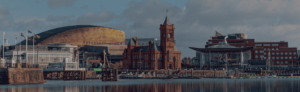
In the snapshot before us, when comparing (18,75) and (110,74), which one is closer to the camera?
(18,75)

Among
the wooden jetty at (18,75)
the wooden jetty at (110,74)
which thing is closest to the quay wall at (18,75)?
the wooden jetty at (18,75)

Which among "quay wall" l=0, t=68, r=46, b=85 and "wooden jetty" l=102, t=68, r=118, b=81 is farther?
"wooden jetty" l=102, t=68, r=118, b=81

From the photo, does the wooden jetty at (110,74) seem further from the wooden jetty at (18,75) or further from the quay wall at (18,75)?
the wooden jetty at (18,75)

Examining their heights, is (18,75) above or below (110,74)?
above

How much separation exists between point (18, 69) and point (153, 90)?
34.1m

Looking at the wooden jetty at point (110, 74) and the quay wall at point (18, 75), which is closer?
the quay wall at point (18, 75)

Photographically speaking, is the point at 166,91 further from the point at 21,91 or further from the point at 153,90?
the point at 21,91

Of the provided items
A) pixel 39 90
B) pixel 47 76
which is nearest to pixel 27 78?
pixel 39 90

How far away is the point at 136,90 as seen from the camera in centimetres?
11112

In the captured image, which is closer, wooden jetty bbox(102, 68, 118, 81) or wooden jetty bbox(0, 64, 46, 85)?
wooden jetty bbox(0, 64, 46, 85)

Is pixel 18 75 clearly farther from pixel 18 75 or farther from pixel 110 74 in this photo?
pixel 110 74

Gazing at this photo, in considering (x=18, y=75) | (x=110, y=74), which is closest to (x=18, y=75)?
(x=18, y=75)

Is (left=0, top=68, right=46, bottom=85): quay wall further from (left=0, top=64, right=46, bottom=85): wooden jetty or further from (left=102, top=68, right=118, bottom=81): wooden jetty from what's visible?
(left=102, top=68, right=118, bottom=81): wooden jetty

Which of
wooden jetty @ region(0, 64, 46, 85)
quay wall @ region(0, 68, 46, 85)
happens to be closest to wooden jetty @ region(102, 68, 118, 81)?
quay wall @ region(0, 68, 46, 85)
